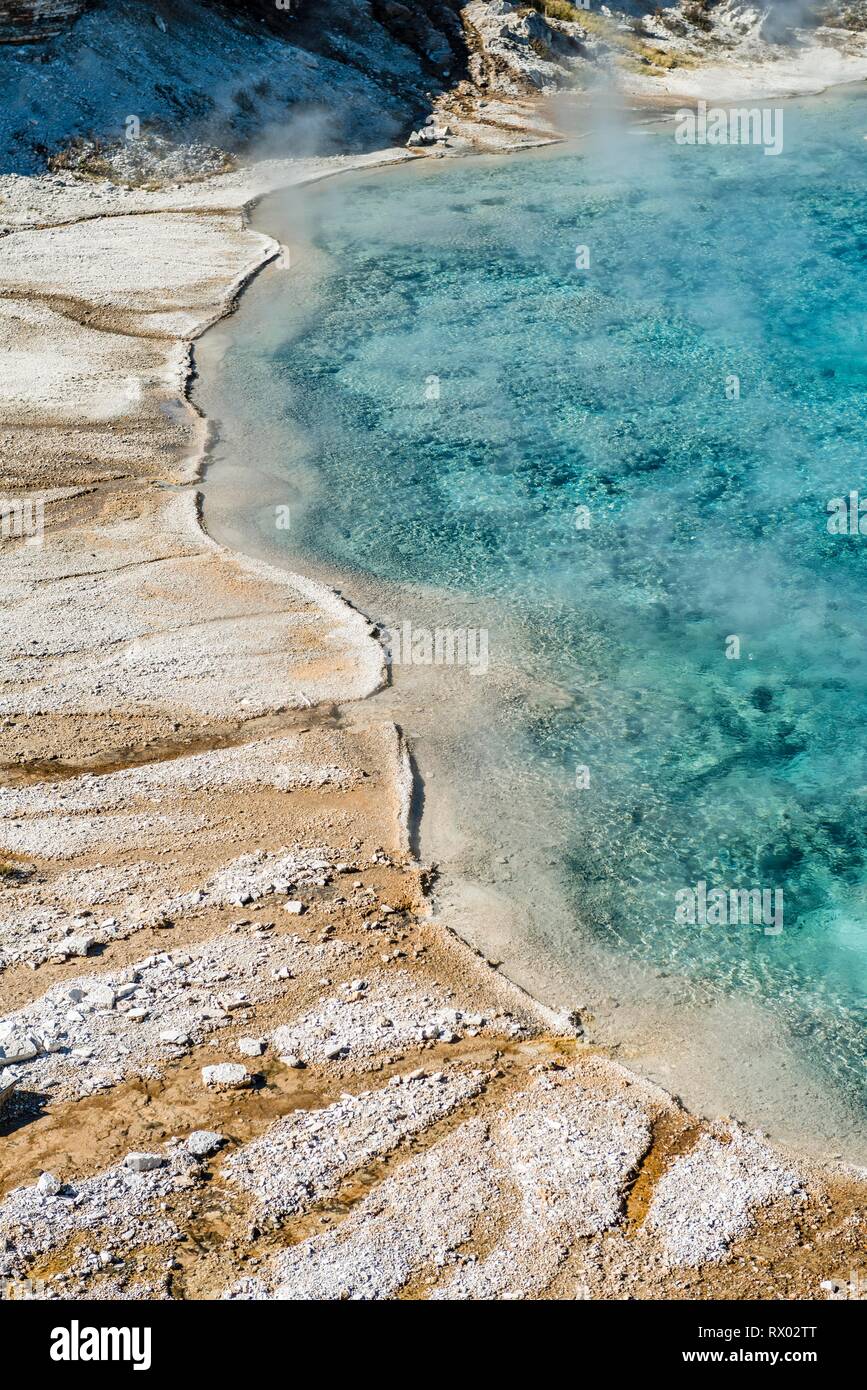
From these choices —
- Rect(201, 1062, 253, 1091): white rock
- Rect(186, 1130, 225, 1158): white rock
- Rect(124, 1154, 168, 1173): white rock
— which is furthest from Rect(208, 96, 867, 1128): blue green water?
Rect(124, 1154, 168, 1173): white rock

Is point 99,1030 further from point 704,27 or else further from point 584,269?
point 704,27

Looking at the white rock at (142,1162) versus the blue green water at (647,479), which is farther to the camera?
the blue green water at (647,479)

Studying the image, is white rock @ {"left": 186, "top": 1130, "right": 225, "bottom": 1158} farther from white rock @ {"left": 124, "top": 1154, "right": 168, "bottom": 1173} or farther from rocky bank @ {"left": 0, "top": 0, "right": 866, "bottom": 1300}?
white rock @ {"left": 124, "top": 1154, "right": 168, "bottom": 1173}

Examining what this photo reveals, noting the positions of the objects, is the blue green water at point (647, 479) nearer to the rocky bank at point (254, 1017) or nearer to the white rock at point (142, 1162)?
the rocky bank at point (254, 1017)

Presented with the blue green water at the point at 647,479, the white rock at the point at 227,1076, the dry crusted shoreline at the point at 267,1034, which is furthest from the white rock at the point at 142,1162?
the blue green water at the point at 647,479

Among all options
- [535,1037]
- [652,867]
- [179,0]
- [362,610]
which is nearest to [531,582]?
[362,610]

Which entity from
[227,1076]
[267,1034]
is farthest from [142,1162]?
[267,1034]
